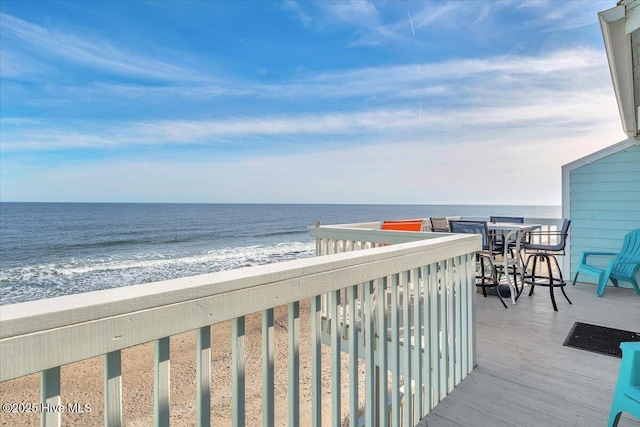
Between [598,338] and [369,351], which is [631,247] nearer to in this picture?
[598,338]

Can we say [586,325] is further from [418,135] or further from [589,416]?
[418,135]

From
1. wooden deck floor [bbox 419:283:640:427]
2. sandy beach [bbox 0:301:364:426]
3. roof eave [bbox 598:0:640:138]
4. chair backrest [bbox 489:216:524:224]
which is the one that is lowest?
sandy beach [bbox 0:301:364:426]

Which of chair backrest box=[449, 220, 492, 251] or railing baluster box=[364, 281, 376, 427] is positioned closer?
railing baluster box=[364, 281, 376, 427]

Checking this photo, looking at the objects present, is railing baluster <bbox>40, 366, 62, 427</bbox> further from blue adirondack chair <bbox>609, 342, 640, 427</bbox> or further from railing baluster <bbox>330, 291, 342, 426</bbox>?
blue adirondack chair <bbox>609, 342, 640, 427</bbox>

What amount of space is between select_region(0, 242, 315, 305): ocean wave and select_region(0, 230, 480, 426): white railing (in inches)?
448

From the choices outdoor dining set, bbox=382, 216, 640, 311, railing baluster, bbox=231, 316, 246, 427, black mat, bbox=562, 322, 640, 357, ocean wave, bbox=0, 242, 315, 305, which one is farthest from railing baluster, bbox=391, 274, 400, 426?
Result: ocean wave, bbox=0, 242, 315, 305

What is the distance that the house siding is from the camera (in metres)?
4.45

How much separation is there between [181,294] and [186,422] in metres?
3.54

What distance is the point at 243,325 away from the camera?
938mm

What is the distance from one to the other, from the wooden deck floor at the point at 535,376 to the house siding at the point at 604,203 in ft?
4.48

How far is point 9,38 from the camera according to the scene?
40.7ft

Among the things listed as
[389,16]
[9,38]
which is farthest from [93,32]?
[389,16]

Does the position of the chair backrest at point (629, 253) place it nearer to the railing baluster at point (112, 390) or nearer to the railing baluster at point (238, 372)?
the railing baluster at point (238, 372)

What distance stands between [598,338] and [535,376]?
115 centimetres
